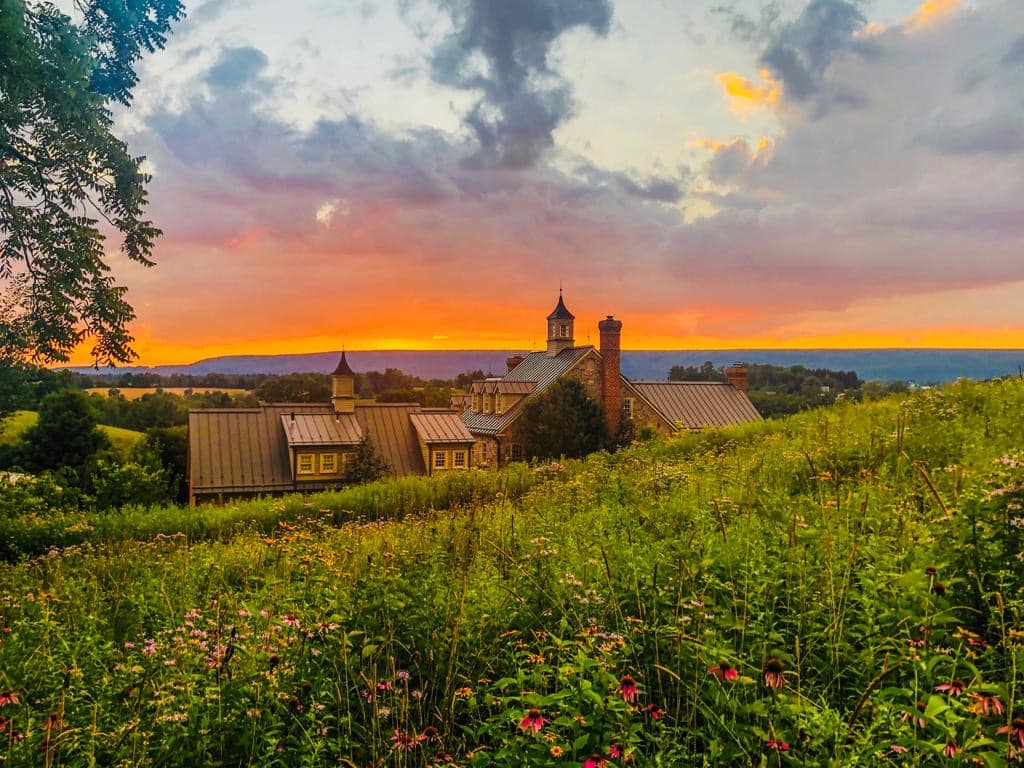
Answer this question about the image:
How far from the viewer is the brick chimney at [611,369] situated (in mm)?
44188

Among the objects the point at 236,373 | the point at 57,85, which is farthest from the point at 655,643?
the point at 236,373

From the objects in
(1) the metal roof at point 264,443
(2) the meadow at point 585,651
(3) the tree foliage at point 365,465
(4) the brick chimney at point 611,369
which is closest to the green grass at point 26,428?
(1) the metal roof at point 264,443

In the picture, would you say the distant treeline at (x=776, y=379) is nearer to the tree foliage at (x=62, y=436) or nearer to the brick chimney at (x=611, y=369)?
the brick chimney at (x=611, y=369)

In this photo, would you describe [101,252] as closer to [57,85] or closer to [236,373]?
[57,85]

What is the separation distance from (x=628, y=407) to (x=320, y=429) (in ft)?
68.3

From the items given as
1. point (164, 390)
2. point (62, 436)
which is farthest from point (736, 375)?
point (164, 390)

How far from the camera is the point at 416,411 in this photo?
125ft

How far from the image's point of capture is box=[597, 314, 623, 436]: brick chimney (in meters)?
44.2

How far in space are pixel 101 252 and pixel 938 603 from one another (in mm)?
14689

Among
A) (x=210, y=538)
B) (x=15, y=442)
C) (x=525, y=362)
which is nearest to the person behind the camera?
(x=210, y=538)

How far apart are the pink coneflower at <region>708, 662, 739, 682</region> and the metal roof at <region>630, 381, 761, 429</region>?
42466mm

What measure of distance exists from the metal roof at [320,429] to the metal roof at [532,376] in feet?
29.8

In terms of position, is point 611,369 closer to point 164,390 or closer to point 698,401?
point 698,401

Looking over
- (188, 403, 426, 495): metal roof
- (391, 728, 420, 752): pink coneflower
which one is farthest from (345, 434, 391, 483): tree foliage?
(391, 728, 420, 752): pink coneflower
